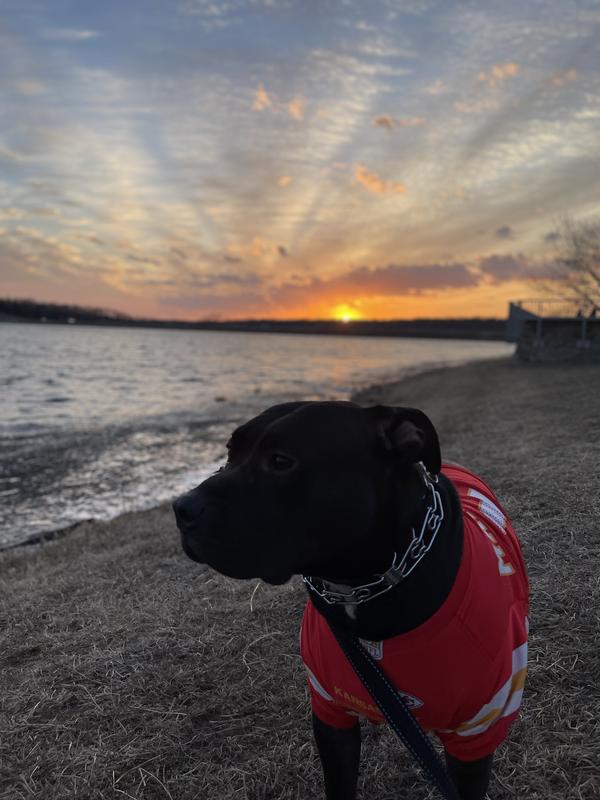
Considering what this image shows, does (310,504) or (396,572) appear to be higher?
(310,504)

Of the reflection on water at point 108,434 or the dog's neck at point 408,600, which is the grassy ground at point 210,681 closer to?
the dog's neck at point 408,600

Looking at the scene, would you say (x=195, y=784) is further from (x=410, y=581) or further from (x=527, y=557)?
(x=527, y=557)

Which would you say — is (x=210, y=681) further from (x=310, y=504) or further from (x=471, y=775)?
(x=310, y=504)

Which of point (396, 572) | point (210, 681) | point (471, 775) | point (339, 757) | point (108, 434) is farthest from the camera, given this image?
point (108, 434)

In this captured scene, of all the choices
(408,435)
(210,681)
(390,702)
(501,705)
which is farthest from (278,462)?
(210,681)

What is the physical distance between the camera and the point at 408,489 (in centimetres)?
196

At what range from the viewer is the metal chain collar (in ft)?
6.16

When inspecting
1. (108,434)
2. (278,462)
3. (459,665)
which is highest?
(278,462)

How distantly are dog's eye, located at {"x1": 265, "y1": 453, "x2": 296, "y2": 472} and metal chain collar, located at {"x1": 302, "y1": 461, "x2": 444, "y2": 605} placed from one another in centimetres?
46

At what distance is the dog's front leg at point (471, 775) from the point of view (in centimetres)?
204

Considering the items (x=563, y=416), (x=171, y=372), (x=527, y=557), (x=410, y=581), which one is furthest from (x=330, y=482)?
(x=171, y=372)

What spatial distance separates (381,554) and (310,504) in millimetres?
300

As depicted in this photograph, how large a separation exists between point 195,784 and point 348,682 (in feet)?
4.04

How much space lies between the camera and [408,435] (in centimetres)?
192
